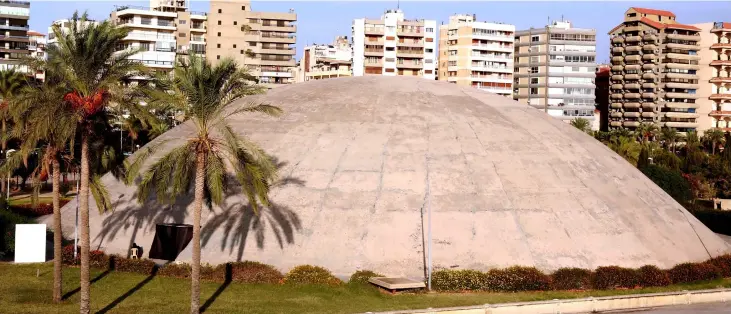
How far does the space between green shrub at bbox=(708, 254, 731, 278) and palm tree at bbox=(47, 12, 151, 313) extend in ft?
108

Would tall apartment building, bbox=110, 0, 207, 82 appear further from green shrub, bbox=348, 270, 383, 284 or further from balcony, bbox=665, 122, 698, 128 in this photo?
green shrub, bbox=348, 270, 383, 284

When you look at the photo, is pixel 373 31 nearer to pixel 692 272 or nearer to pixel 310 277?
pixel 692 272

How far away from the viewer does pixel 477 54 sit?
163 meters

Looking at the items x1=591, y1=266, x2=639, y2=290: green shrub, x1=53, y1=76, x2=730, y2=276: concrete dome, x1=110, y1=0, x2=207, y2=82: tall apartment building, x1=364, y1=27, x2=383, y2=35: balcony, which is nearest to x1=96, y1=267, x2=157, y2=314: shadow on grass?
x1=53, y1=76, x2=730, y2=276: concrete dome

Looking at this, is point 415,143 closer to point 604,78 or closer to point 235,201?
point 235,201

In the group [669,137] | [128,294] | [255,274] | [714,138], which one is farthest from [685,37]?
[128,294]

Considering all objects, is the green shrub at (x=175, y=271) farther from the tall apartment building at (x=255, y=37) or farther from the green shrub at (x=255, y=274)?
the tall apartment building at (x=255, y=37)

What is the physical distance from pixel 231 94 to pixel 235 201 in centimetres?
1216

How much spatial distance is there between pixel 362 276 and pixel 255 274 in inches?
210

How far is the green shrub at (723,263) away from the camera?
47094 millimetres

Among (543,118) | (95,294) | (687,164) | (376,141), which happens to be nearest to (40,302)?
(95,294)

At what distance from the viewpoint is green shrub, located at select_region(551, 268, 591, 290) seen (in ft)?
138

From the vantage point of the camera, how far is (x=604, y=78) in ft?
654

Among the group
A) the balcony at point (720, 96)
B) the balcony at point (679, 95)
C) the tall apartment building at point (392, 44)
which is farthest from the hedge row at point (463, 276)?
the balcony at point (720, 96)
